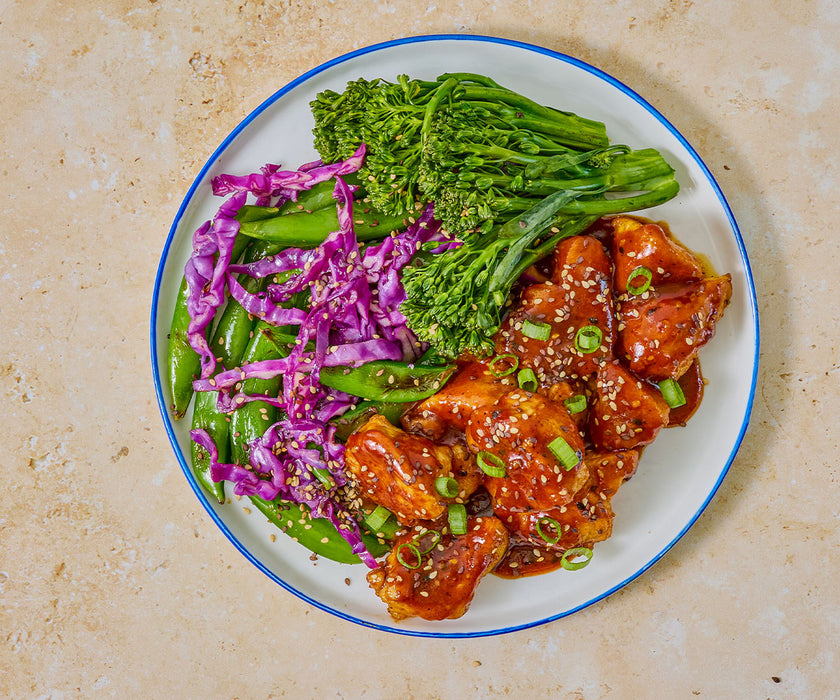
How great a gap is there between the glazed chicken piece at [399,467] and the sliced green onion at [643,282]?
114cm

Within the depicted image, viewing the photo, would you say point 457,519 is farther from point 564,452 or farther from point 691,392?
point 691,392

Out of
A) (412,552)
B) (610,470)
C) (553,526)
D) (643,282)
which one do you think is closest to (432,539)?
(412,552)

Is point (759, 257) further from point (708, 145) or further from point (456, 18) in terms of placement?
point (456, 18)

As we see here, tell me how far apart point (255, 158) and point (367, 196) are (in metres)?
0.66

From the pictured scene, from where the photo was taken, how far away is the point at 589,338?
2.76 metres

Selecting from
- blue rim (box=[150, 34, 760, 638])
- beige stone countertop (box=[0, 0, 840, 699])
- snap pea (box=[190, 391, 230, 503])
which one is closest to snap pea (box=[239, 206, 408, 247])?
blue rim (box=[150, 34, 760, 638])

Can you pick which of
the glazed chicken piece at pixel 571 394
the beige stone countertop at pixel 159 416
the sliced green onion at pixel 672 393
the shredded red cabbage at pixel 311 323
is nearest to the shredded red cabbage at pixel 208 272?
the shredded red cabbage at pixel 311 323

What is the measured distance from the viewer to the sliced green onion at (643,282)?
9.02ft

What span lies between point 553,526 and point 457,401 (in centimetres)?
72

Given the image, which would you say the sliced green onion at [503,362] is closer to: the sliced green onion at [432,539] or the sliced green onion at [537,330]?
the sliced green onion at [537,330]

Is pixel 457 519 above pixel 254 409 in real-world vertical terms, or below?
below

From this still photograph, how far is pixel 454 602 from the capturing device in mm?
2824

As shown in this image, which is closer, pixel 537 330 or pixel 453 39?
pixel 537 330

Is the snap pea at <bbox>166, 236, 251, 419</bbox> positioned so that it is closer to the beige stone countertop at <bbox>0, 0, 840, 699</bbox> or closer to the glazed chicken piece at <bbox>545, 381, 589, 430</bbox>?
the beige stone countertop at <bbox>0, 0, 840, 699</bbox>
